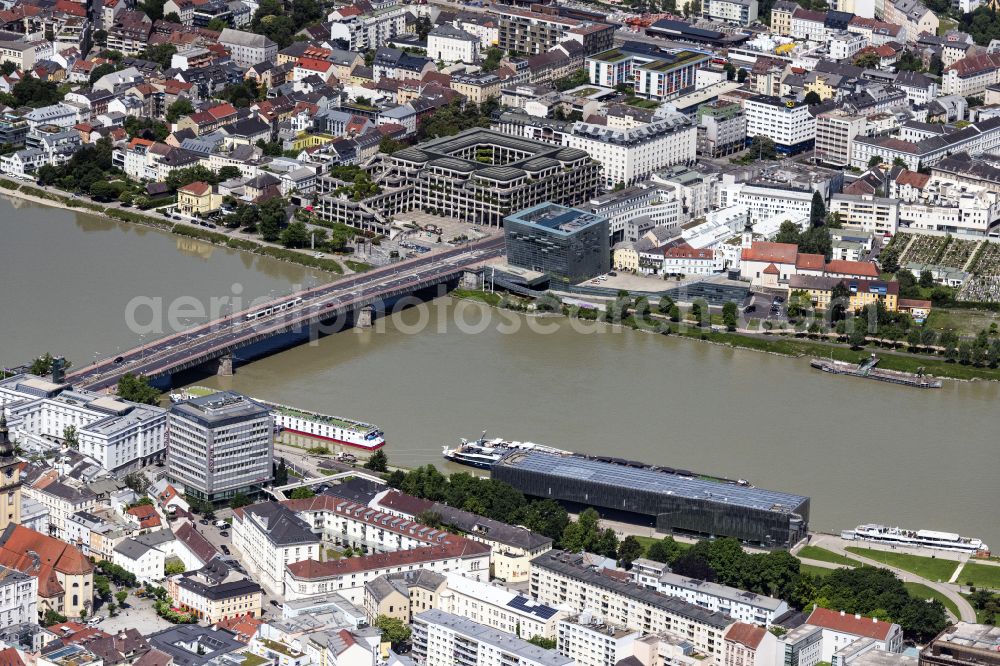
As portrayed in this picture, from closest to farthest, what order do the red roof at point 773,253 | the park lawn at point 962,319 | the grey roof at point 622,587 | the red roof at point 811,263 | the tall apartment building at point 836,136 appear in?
the grey roof at point 622,587, the park lawn at point 962,319, the red roof at point 811,263, the red roof at point 773,253, the tall apartment building at point 836,136

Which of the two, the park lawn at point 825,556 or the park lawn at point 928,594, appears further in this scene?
the park lawn at point 825,556

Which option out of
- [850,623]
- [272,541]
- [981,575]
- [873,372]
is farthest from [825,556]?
[873,372]

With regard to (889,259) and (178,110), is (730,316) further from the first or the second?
(178,110)

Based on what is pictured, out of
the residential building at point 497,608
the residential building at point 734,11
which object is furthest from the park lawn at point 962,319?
the residential building at point 734,11

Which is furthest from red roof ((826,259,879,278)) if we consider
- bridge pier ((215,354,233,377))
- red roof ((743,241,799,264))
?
bridge pier ((215,354,233,377))

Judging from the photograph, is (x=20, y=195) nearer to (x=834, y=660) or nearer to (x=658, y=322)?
(x=658, y=322)

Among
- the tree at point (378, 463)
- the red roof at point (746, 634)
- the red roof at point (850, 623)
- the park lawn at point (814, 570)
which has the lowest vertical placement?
the park lawn at point (814, 570)

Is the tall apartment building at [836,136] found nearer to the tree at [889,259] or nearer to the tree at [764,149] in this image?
the tree at [764,149]
